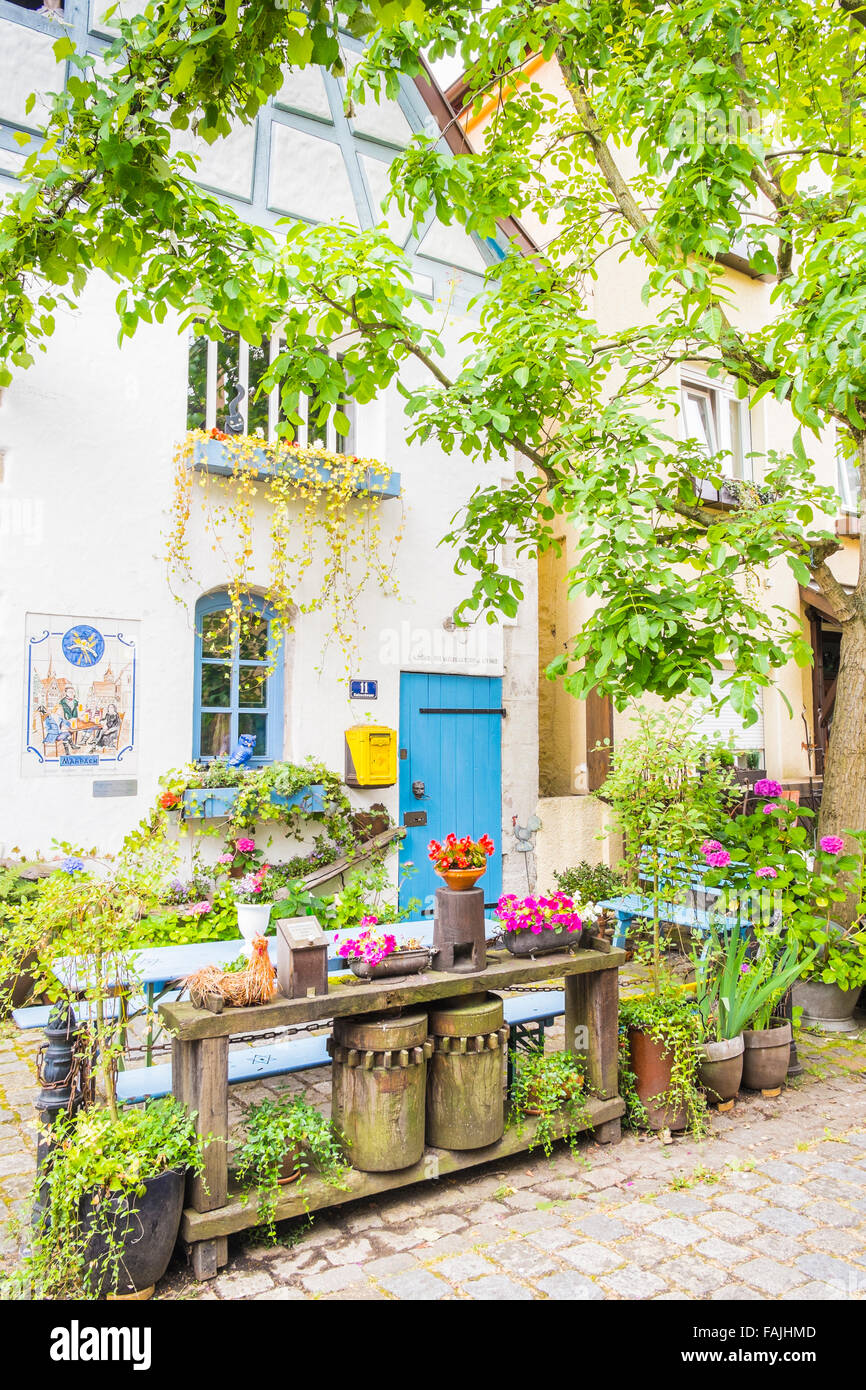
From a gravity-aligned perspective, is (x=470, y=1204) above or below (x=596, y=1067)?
below

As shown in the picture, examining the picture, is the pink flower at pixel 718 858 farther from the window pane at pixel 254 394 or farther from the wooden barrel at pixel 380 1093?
the window pane at pixel 254 394

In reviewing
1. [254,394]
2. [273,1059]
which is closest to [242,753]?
[254,394]

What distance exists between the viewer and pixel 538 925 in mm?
3938

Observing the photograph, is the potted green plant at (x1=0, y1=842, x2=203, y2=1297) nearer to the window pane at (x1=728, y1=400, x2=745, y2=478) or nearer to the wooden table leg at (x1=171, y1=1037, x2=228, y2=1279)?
the wooden table leg at (x1=171, y1=1037, x2=228, y2=1279)

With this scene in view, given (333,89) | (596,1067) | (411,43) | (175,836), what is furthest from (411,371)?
(596,1067)

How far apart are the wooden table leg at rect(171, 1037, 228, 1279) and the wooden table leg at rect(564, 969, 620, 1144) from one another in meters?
1.70

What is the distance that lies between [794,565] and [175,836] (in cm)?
439

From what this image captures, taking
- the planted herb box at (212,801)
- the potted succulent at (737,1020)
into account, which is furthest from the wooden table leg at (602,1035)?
the planted herb box at (212,801)

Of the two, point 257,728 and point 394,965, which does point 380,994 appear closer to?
point 394,965

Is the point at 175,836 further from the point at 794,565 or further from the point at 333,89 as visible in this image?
the point at 333,89

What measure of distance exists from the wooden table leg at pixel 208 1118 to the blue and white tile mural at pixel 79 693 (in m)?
3.38

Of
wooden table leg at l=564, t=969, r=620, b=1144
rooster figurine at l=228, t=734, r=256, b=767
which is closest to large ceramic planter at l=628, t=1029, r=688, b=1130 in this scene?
wooden table leg at l=564, t=969, r=620, b=1144

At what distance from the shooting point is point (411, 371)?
7.93 m

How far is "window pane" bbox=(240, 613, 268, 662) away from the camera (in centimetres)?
689
